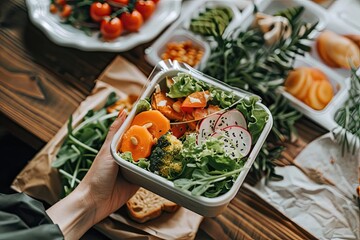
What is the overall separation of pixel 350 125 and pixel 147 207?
20.0 inches

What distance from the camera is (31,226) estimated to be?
102cm

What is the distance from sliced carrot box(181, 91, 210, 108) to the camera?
0.97 meters

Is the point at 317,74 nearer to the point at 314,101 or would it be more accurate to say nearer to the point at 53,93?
the point at 314,101

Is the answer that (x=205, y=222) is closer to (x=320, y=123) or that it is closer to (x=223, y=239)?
(x=223, y=239)

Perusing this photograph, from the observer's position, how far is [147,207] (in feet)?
3.95

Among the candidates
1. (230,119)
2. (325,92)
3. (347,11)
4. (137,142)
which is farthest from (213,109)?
(347,11)

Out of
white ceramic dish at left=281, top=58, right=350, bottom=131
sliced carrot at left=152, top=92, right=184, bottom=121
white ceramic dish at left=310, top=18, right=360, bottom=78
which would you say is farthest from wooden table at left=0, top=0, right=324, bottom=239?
sliced carrot at left=152, top=92, right=184, bottom=121

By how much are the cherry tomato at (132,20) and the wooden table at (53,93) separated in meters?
0.06

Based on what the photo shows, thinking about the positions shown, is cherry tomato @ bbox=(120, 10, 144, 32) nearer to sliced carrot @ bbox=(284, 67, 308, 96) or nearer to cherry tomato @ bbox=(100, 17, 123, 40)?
cherry tomato @ bbox=(100, 17, 123, 40)

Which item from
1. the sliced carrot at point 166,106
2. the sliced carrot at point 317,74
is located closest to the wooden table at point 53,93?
the sliced carrot at point 317,74

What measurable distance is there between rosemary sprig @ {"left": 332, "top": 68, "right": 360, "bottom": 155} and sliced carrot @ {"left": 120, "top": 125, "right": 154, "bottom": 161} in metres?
0.56

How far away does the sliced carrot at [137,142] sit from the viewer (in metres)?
0.95

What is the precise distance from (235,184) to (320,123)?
514 mm

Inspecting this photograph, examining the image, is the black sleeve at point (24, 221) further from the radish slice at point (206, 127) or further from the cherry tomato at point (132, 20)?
the cherry tomato at point (132, 20)
